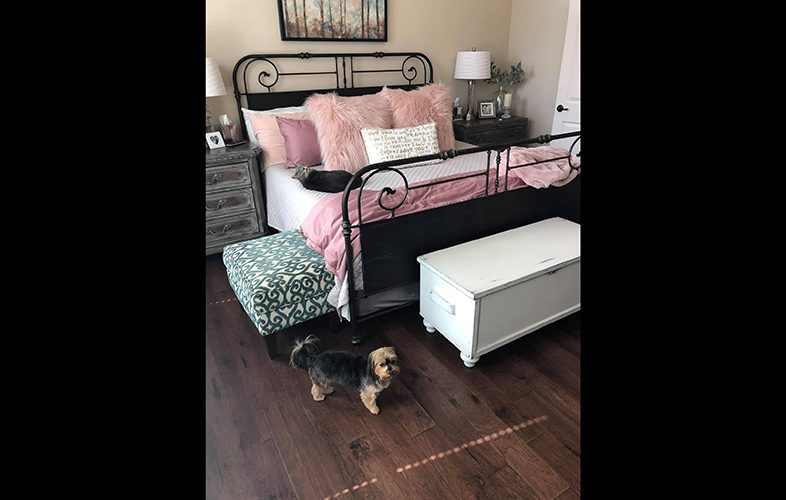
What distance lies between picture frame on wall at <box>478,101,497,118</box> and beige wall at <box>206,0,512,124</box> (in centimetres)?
22

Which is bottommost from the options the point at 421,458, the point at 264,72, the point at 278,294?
the point at 421,458

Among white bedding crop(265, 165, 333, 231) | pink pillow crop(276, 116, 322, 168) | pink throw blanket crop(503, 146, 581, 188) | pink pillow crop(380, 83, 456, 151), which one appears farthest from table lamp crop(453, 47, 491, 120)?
white bedding crop(265, 165, 333, 231)

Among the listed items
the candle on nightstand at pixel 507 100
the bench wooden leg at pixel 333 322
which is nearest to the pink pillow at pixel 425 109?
the candle on nightstand at pixel 507 100

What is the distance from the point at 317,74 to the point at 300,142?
2.89 feet

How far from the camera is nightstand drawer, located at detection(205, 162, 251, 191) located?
2.71 meters

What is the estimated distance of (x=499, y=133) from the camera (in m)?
3.84

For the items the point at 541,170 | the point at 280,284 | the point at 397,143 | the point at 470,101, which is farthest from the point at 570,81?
the point at 280,284

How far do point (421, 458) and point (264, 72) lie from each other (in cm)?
282

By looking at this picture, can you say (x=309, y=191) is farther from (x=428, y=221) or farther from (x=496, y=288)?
(x=496, y=288)

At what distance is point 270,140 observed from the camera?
2869mm

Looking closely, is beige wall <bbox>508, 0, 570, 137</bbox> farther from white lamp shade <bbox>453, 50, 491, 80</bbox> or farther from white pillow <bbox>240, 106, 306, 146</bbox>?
white pillow <bbox>240, 106, 306, 146</bbox>

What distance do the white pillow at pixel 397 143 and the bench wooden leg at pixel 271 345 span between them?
1301 mm
